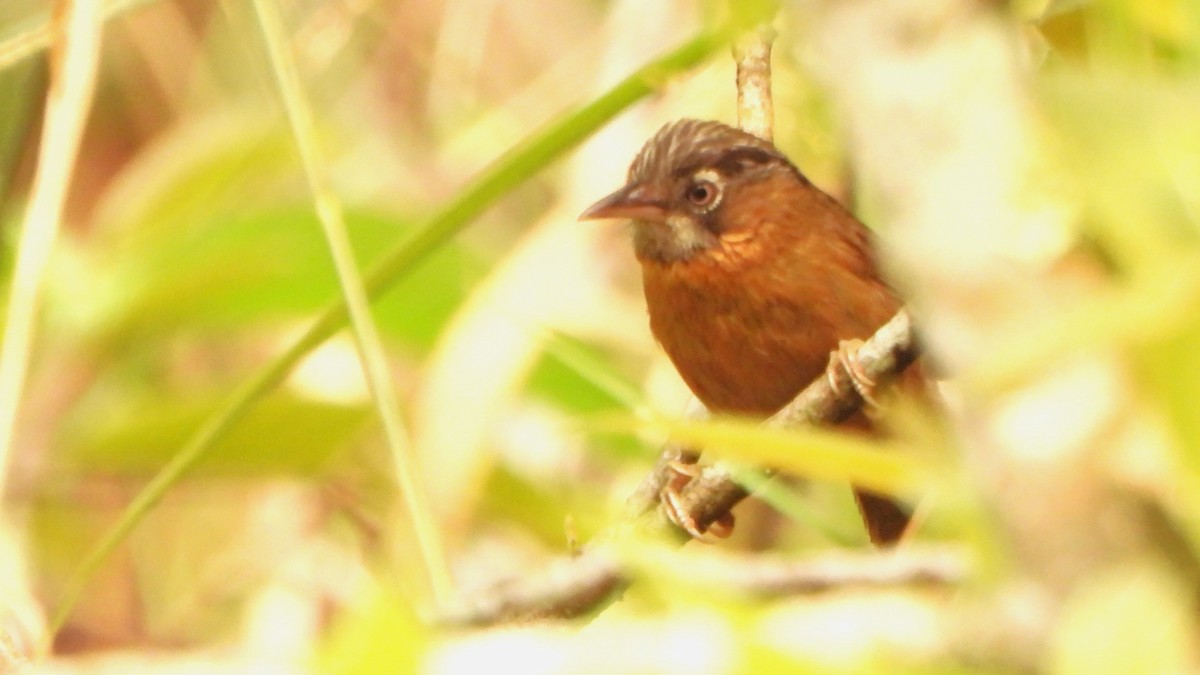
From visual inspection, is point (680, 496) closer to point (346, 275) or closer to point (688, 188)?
point (346, 275)

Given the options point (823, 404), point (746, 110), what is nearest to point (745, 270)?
point (746, 110)

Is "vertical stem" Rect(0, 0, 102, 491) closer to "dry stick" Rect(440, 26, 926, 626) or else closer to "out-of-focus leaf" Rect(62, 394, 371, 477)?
"dry stick" Rect(440, 26, 926, 626)

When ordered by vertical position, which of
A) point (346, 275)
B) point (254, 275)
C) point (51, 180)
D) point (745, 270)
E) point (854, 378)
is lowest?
point (854, 378)

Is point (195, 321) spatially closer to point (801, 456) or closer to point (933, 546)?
point (933, 546)

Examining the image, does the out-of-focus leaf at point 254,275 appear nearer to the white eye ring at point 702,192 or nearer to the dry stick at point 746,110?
the white eye ring at point 702,192

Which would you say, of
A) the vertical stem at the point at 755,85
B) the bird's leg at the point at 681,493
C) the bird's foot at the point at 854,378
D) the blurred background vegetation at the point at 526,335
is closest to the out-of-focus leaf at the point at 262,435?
the blurred background vegetation at the point at 526,335

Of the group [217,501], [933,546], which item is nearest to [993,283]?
[933,546]

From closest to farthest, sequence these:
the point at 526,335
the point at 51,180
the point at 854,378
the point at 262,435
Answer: the point at 854,378 < the point at 51,180 < the point at 262,435 < the point at 526,335

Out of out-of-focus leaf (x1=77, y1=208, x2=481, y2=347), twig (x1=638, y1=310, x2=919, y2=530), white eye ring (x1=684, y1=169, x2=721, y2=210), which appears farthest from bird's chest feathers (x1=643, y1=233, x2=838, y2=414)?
out-of-focus leaf (x1=77, y1=208, x2=481, y2=347)
